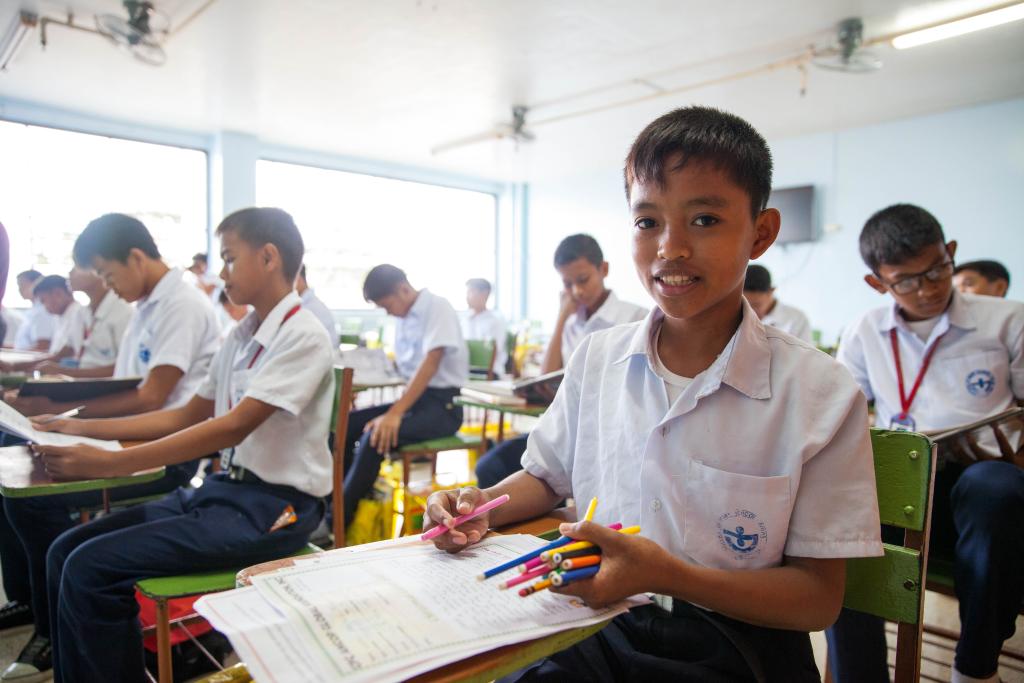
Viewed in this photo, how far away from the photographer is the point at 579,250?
9.64 feet

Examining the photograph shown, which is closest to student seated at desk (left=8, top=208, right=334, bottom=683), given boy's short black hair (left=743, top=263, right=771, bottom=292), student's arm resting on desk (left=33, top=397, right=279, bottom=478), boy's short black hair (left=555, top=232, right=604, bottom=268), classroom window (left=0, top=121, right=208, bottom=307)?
student's arm resting on desk (left=33, top=397, right=279, bottom=478)

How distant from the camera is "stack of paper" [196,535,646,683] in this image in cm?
51

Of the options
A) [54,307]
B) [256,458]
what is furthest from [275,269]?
[54,307]

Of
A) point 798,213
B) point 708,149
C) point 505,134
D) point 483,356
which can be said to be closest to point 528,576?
point 708,149

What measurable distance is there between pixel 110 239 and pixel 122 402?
2.09 ft

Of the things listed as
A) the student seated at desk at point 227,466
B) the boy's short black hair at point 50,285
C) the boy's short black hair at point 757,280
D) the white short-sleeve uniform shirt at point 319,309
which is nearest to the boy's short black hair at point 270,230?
the student seated at desk at point 227,466

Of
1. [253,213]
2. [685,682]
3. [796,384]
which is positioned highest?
[253,213]

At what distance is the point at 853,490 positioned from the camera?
0.75 metres

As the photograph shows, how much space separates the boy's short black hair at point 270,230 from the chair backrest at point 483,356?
6.92 feet

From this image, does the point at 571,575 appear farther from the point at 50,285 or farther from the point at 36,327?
the point at 36,327

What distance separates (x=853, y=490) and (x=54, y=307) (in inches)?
233

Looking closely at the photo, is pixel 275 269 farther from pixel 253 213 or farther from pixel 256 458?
pixel 256 458

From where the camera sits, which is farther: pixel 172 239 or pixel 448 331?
pixel 172 239

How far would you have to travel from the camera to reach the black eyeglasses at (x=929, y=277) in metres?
1.71
